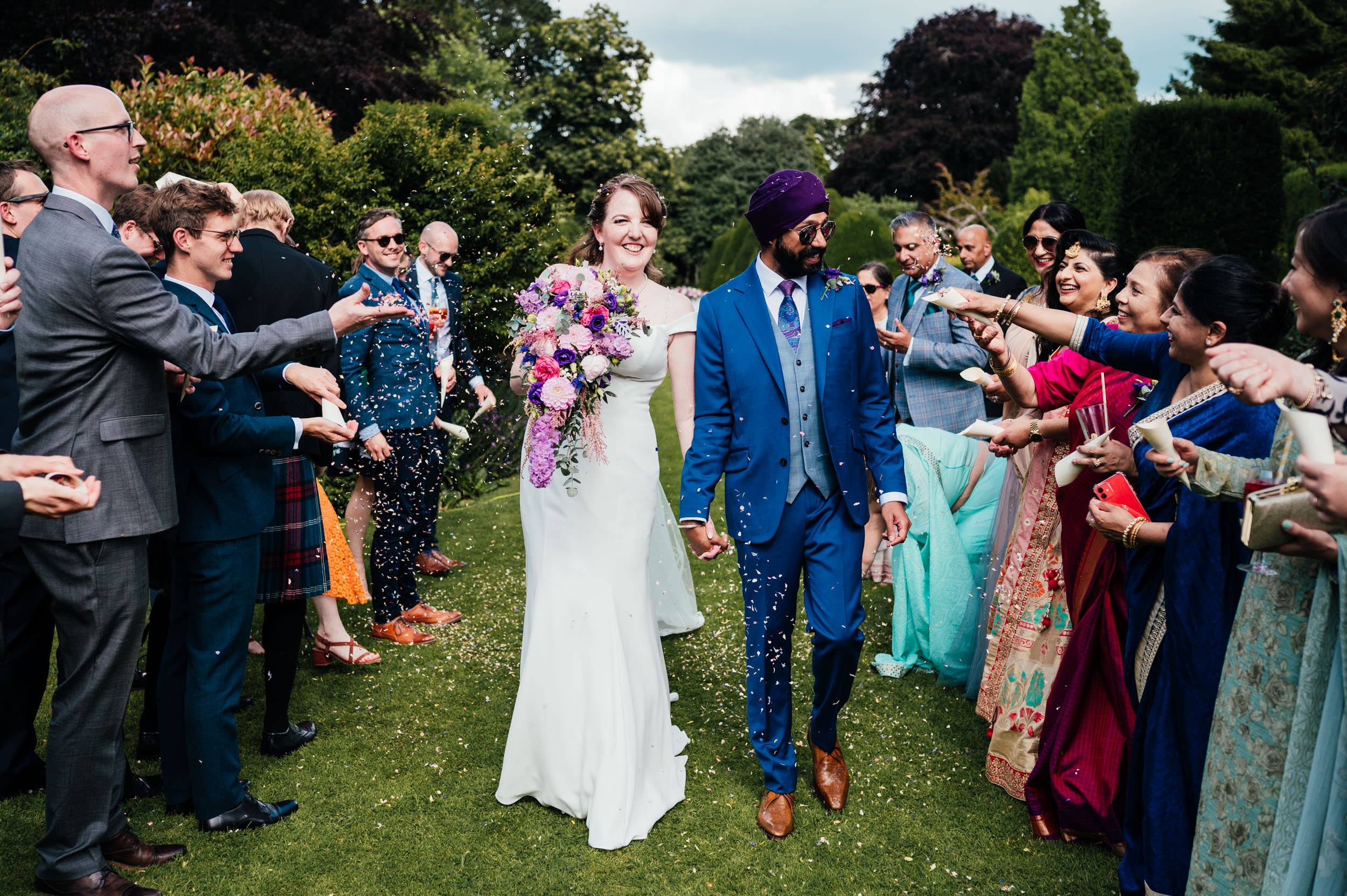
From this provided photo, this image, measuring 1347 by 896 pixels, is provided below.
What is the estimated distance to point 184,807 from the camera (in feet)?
12.5

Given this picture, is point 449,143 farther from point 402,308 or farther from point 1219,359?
point 1219,359

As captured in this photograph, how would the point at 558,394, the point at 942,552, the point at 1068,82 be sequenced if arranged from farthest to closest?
1. the point at 1068,82
2. the point at 942,552
3. the point at 558,394

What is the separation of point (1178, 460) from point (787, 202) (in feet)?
5.83

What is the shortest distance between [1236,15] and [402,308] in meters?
24.4

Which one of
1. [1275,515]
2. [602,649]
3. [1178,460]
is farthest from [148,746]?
[1275,515]

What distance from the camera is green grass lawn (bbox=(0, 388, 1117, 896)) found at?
337 centimetres

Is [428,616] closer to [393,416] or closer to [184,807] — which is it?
[393,416]

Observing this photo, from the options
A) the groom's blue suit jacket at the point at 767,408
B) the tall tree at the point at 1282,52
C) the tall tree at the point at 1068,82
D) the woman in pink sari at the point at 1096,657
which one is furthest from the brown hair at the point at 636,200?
the tall tree at the point at 1068,82

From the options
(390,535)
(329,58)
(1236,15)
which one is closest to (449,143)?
(390,535)

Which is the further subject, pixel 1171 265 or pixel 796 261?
pixel 796 261

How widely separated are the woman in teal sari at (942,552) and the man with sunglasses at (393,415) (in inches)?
119

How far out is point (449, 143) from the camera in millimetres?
10539

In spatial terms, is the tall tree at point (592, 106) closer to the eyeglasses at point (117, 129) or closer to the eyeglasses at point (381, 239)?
the eyeglasses at point (381, 239)

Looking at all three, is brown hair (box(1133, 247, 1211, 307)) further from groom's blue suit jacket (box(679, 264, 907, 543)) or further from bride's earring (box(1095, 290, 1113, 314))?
groom's blue suit jacket (box(679, 264, 907, 543))
